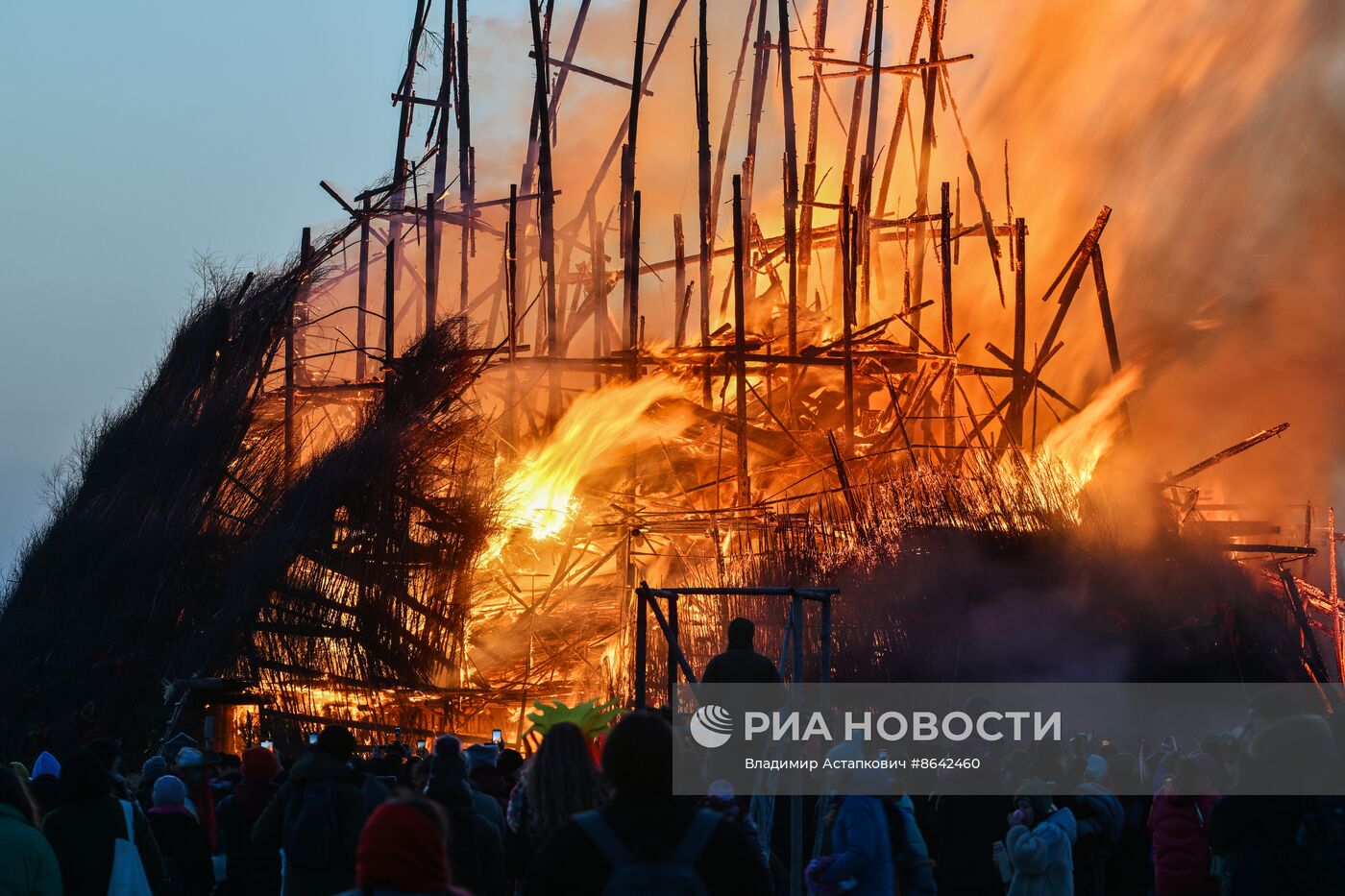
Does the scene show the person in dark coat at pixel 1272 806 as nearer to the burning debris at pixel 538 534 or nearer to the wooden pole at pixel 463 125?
the burning debris at pixel 538 534

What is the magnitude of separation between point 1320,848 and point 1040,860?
3208mm

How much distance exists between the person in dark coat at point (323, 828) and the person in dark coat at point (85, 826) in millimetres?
672

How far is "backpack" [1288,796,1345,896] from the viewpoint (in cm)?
546

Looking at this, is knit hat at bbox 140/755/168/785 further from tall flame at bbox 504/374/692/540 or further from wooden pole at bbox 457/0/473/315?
wooden pole at bbox 457/0/473/315

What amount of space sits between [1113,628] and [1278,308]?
74.7 feet

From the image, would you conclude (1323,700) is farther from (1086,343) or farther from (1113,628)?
(1086,343)

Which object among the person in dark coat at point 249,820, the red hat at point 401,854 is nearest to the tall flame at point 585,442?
the person in dark coat at point 249,820

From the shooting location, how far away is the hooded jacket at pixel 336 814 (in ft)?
23.1

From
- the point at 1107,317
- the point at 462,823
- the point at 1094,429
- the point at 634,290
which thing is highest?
the point at 634,290

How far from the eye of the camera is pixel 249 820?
862cm

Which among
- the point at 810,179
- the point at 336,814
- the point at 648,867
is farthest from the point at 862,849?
the point at 810,179

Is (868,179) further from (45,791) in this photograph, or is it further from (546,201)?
(45,791)

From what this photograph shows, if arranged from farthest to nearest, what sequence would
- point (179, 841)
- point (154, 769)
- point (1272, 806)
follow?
point (154, 769), point (179, 841), point (1272, 806)

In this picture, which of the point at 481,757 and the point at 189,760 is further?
the point at 189,760
